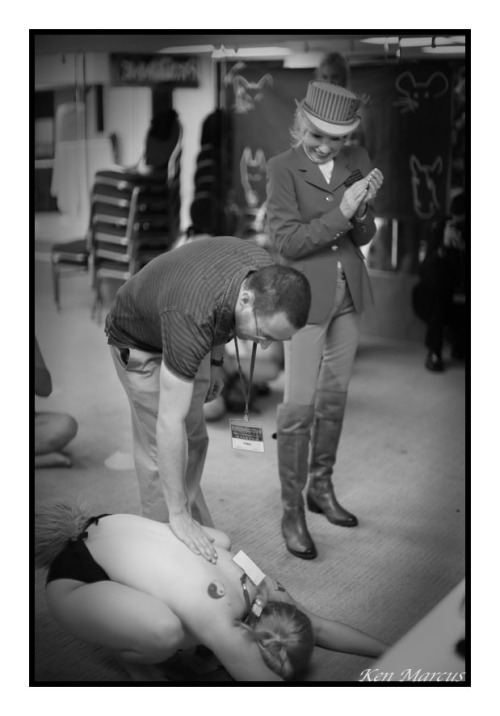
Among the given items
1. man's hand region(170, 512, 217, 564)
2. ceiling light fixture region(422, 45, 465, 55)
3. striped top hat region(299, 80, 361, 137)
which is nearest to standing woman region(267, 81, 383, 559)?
striped top hat region(299, 80, 361, 137)

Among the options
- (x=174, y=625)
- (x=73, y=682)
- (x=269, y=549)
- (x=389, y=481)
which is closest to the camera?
(x=174, y=625)

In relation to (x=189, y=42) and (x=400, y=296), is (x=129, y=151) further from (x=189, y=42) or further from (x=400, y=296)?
(x=400, y=296)

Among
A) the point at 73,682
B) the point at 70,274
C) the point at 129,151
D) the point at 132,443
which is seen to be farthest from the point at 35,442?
the point at 129,151

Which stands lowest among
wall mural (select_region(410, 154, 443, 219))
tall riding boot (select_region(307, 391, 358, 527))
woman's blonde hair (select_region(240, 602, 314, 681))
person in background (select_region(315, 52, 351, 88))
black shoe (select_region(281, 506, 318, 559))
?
woman's blonde hair (select_region(240, 602, 314, 681))

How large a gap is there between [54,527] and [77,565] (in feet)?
0.53

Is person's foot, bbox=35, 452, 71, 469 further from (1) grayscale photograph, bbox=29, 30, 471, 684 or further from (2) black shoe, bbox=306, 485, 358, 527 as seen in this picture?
(2) black shoe, bbox=306, 485, 358, 527

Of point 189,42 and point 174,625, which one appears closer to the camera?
point 174,625

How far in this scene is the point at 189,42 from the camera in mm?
2668

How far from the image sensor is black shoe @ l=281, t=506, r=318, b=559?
280cm

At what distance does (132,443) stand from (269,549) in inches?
19.5

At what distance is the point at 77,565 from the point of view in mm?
2537

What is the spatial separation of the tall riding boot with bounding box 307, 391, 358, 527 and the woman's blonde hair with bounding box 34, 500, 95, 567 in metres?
0.68

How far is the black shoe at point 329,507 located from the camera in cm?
289

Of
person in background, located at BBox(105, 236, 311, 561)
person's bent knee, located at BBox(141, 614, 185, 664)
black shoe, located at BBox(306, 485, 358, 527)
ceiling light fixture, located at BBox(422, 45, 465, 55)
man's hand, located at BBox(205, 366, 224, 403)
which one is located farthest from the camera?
black shoe, located at BBox(306, 485, 358, 527)
